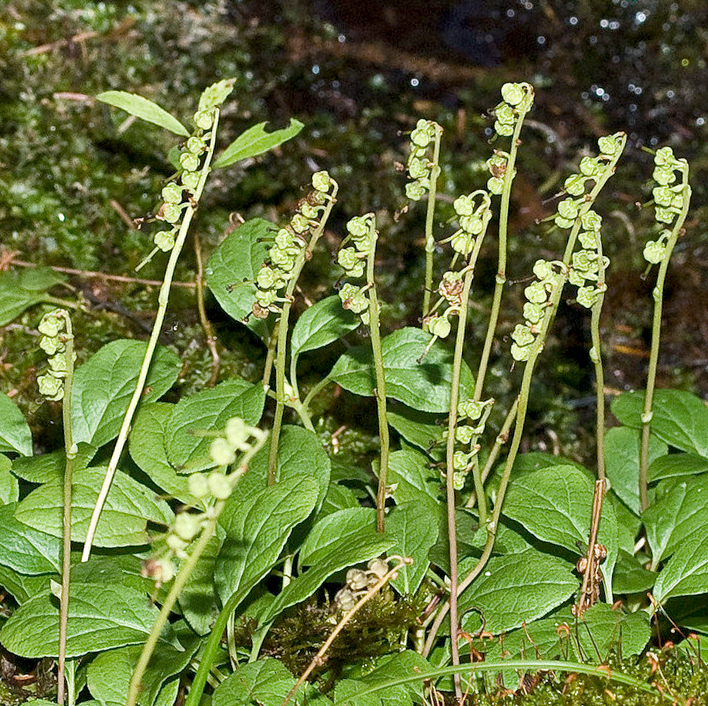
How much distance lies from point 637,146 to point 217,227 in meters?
1.76

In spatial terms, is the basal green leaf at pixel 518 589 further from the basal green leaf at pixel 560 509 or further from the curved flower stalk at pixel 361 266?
the curved flower stalk at pixel 361 266

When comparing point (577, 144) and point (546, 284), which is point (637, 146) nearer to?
point (577, 144)

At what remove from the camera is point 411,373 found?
6.53 ft

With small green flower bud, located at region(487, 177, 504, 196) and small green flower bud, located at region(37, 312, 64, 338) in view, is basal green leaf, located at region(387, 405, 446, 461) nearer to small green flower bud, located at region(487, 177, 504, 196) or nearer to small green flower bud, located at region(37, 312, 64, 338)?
small green flower bud, located at region(487, 177, 504, 196)

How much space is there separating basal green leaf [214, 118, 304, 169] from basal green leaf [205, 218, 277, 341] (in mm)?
170

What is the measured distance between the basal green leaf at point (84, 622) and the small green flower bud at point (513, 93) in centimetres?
115

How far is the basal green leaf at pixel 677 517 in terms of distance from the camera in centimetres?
197

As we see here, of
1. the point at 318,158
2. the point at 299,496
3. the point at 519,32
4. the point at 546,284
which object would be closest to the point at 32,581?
the point at 299,496

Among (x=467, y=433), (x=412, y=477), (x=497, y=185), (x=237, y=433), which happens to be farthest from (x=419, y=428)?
(x=237, y=433)

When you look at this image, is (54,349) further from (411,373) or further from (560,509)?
(560,509)

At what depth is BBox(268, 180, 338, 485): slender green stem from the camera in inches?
64.4

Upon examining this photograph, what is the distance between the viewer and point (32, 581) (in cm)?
190

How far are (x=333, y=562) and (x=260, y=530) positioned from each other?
0.17 meters

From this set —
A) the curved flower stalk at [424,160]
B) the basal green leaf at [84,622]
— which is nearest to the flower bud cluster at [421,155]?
the curved flower stalk at [424,160]
